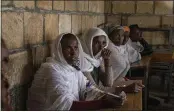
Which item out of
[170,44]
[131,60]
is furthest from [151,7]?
[131,60]

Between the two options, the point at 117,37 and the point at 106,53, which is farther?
the point at 117,37

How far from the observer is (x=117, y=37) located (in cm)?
388

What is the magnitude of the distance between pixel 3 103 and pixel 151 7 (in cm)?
499

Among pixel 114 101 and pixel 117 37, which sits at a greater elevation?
pixel 117 37

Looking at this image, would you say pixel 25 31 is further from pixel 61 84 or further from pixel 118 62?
pixel 118 62

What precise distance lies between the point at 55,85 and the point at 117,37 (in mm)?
2111

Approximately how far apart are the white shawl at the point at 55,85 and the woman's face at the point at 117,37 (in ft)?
5.57

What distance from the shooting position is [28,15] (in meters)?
2.07

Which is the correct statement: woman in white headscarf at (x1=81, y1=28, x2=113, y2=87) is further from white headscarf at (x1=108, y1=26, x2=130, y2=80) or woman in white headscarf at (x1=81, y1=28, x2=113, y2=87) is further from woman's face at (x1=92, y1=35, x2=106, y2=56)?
white headscarf at (x1=108, y1=26, x2=130, y2=80)

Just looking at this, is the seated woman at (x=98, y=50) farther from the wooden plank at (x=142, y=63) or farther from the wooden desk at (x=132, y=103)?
the wooden plank at (x=142, y=63)

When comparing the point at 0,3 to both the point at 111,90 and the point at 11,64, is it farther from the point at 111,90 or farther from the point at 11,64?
the point at 111,90

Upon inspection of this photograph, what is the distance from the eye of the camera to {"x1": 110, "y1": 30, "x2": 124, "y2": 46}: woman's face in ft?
12.7

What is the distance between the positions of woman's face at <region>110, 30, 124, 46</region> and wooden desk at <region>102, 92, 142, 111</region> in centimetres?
159

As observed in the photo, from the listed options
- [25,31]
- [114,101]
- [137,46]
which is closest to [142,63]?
[137,46]
